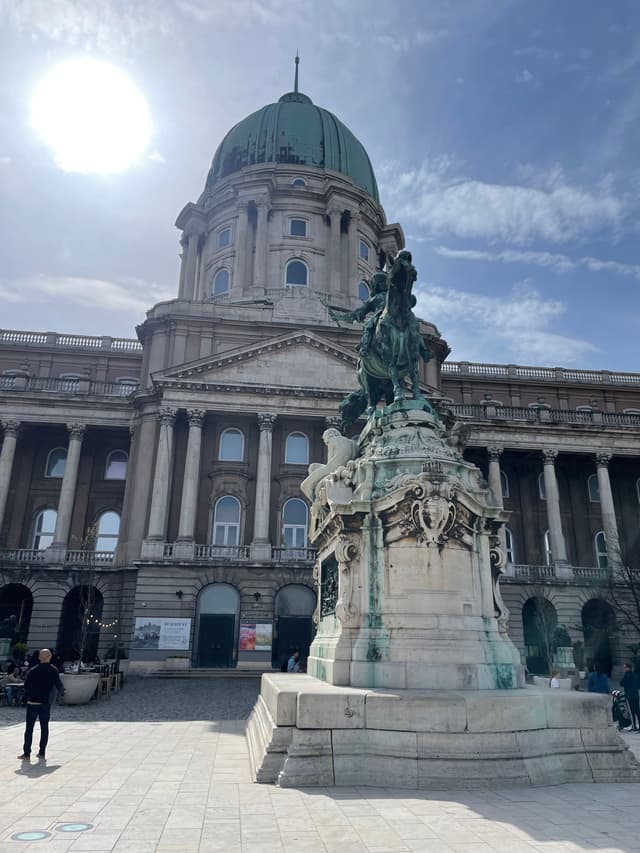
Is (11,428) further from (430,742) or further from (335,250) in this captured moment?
(430,742)

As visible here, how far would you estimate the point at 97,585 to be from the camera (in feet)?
115

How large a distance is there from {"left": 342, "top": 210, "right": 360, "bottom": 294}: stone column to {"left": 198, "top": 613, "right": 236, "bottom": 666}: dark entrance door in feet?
92.3

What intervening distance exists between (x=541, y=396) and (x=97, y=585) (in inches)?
1373

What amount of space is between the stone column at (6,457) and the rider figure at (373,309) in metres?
30.7

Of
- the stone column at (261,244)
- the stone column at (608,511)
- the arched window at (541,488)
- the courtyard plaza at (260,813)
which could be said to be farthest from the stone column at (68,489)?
the stone column at (608,511)

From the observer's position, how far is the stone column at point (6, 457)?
36125mm

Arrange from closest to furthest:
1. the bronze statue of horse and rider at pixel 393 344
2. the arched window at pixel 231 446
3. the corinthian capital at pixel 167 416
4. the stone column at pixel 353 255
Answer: the bronze statue of horse and rider at pixel 393 344, the corinthian capital at pixel 167 416, the arched window at pixel 231 446, the stone column at pixel 353 255

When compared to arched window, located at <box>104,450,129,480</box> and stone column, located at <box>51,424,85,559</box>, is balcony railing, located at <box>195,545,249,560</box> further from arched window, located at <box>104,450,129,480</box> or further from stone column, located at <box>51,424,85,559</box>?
arched window, located at <box>104,450,129,480</box>

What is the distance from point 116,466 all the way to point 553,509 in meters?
27.8

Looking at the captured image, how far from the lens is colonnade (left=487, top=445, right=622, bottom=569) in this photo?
38.5 metres

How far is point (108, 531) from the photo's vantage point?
39375 millimetres

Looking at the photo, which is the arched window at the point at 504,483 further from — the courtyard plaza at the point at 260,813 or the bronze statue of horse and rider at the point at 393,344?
the courtyard plaza at the point at 260,813

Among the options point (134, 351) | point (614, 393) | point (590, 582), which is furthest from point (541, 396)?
point (134, 351)

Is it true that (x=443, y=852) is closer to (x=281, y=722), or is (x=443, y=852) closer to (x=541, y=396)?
(x=281, y=722)
